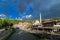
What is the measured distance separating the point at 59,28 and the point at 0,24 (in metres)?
63.7

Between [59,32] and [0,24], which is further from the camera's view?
[0,24]

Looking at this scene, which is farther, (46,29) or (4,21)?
(4,21)

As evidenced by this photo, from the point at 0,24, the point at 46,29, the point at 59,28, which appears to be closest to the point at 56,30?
the point at 59,28

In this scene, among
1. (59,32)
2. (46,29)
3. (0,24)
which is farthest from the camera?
(0,24)

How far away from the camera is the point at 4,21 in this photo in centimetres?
11025

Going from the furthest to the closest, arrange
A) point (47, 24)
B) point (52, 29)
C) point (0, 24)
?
point (0, 24), point (47, 24), point (52, 29)

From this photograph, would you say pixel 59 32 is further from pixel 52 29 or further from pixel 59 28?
pixel 52 29

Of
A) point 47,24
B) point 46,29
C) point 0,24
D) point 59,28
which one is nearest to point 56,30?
point 59,28

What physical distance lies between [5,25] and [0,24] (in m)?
5.54

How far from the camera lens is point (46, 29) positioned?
203ft

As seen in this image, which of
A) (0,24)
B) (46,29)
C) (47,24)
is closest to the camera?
(46,29)

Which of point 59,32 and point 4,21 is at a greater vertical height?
point 4,21

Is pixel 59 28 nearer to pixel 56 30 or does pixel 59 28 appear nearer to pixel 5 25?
pixel 56 30

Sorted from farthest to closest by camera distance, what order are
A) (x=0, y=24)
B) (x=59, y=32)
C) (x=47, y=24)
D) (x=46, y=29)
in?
(x=0, y=24)
(x=47, y=24)
(x=46, y=29)
(x=59, y=32)
